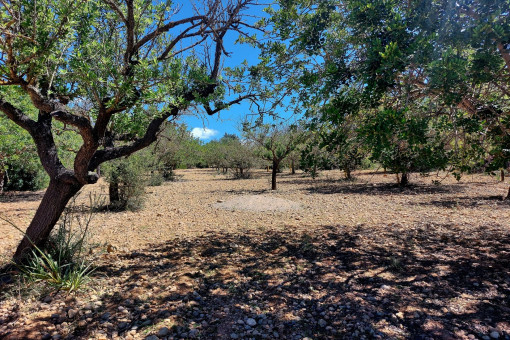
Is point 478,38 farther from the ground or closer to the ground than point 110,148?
farther from the ground

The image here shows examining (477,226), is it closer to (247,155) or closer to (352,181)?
(352,181)

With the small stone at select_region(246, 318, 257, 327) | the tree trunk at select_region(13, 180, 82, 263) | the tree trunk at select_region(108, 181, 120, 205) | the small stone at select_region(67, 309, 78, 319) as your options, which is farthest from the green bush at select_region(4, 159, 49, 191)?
the small stone at select_region(246, 318, 257, 327)

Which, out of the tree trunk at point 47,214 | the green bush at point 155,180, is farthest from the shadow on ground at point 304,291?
the green bush at point 155,180

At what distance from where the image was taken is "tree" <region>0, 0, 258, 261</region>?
3.28 m

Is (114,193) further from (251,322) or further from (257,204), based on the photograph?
(251,322)

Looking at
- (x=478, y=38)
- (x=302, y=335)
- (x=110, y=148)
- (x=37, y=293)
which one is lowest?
(x=302, y=335)

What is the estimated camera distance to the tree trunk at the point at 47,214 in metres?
4.05

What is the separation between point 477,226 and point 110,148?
897 cm

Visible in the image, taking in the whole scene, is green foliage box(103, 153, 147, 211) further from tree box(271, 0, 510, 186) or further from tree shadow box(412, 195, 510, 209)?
tree shadow box(412, 195, 510, 209)

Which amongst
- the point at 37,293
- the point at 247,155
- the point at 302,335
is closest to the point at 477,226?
the point at 302,335

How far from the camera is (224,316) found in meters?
3.14

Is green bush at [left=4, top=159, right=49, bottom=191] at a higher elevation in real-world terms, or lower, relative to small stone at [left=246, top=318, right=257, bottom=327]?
higher

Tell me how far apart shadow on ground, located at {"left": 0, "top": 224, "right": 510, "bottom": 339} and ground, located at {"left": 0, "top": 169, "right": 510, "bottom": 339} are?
0.06 feet

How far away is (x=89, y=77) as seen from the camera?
9.90 ft
